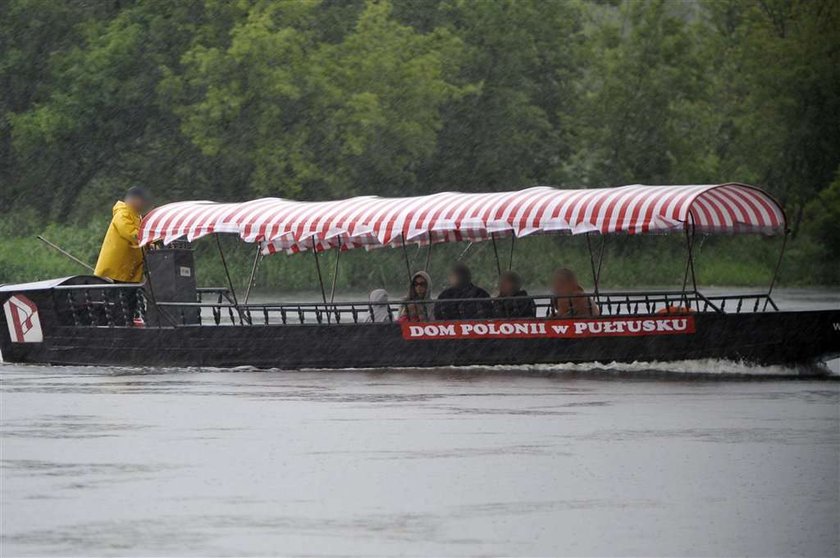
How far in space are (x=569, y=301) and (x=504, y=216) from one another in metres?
1.33

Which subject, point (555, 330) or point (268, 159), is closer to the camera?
point (555, 330)

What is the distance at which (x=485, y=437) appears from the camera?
15938 millimetres

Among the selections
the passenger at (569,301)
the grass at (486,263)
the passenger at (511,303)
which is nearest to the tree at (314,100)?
the grass at (486,263)

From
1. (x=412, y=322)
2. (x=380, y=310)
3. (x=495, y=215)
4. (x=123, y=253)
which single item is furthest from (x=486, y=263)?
(x=412, y=322)

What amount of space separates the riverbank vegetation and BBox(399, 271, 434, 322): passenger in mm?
26922

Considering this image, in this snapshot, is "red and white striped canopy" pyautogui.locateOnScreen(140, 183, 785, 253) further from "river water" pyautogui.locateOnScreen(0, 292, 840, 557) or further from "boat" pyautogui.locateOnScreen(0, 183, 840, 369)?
"river water" pyautogui.locateOnScreen(0, 292, 840, 557)

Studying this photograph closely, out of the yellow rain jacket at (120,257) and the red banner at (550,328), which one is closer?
the red banner at (550,328)

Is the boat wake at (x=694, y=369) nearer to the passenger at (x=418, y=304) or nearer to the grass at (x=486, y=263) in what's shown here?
the passenger at (x=418, y=304)

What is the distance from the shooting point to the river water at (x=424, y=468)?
36.2 feet

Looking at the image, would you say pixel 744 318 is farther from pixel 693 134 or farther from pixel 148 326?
pixel 693 134

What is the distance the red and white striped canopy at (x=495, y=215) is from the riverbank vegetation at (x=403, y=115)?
26023mm

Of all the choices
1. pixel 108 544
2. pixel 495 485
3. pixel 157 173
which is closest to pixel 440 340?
pixel 495 485

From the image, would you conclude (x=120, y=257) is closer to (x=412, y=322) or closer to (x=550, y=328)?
(x=412, y=322)

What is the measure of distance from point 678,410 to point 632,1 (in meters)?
57.2
